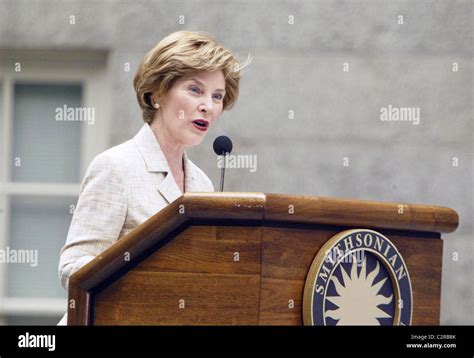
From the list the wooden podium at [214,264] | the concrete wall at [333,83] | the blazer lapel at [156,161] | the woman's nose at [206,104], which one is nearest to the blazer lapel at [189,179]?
the blazer lapel at [156,161]

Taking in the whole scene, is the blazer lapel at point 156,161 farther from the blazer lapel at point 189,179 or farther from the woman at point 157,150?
the blazer lapel at point 189,179

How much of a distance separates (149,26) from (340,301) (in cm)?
281

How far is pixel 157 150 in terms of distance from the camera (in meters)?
2.12

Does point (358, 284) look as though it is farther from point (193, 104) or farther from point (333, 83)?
point (333, 83)

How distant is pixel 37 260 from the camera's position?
4.30 metres

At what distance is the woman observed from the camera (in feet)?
6.29

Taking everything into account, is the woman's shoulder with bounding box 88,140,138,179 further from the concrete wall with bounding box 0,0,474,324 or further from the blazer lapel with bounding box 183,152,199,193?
the concrete wall with bounding box 0,0,474,324

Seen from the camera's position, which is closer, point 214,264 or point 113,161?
point 214,264

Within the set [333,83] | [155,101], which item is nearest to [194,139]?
[155,101]

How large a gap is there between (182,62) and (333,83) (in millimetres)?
2327

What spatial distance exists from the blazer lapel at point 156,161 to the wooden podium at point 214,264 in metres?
0.42

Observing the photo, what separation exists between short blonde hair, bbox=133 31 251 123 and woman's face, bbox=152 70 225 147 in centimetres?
2

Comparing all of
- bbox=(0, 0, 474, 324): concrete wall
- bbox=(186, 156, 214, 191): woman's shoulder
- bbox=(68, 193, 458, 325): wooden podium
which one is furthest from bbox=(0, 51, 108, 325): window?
bbox=(68, 193, 458, 325): wooden podium

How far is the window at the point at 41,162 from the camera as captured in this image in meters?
4.27
